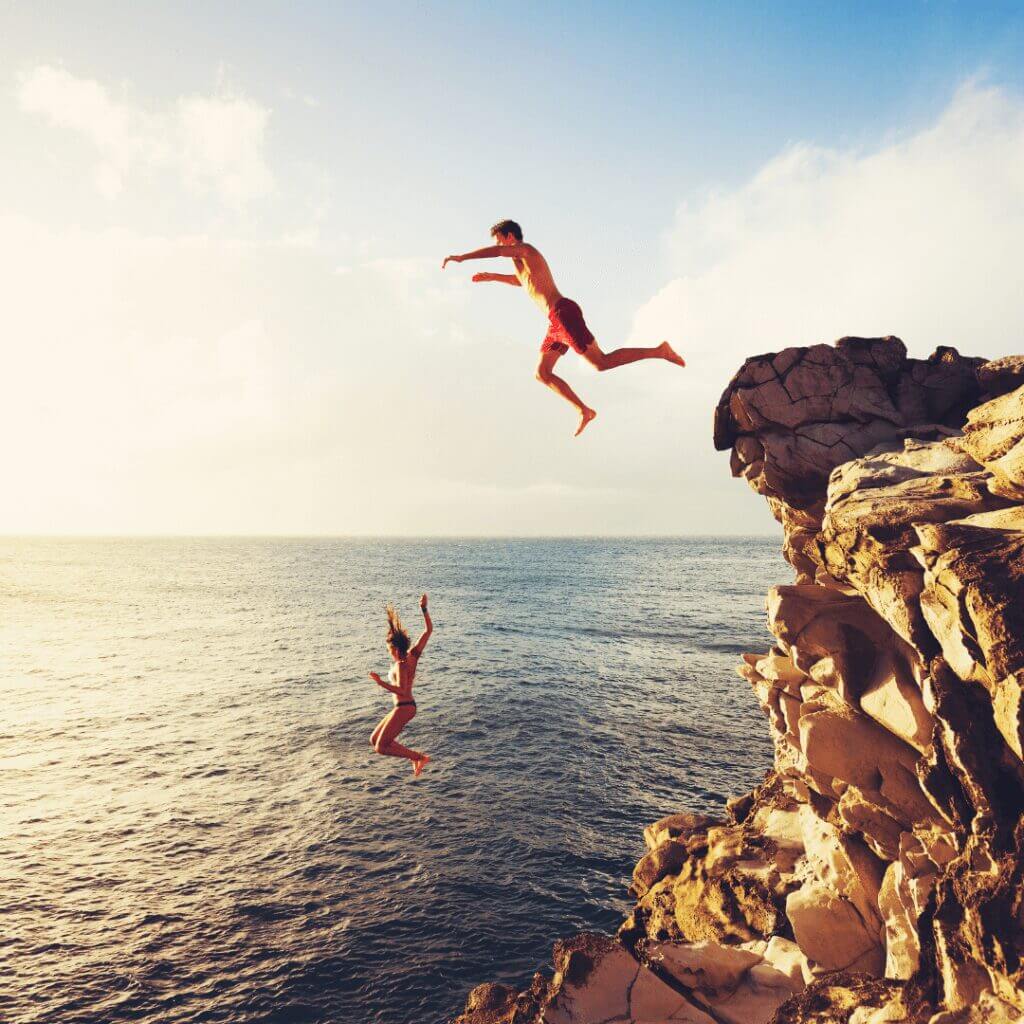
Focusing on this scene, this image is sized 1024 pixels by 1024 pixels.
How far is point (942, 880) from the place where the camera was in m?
10.1

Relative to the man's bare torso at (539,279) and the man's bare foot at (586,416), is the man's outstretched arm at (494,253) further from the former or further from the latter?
the man's bare foot at (586,416)

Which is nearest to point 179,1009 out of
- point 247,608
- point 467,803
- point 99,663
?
point 467,803

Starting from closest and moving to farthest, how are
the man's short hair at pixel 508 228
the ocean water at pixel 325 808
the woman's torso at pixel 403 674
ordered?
the man's short hair at pixel 508 228, the woman's torso at pixel 403 674, the ocean water at pixel 325 808

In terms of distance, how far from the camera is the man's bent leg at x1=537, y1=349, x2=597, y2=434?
26.9 feet

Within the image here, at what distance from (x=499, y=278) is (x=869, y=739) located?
12.3m

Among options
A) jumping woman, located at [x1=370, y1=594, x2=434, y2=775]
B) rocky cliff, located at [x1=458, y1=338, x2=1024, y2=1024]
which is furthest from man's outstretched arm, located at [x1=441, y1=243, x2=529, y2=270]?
rocky cliff, located at [x1=458, y1=338, x2=1024, y2=1024]

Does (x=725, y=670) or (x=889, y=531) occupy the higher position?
(x=889, y=531)

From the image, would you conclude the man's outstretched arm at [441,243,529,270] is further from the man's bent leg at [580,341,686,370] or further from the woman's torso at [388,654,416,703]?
the woman's torso at [388,654,416,703]

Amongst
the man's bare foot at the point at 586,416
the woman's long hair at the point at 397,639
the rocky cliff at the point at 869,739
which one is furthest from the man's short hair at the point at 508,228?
the rocky cliff at the point at 869,739

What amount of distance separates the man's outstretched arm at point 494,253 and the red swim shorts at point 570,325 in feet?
2.53

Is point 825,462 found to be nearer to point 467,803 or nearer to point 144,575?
point 467,803

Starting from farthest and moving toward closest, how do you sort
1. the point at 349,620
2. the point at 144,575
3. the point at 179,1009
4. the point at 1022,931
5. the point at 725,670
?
the point at 144,575 → the point at 349,620 → the point at 725,670 → the point at 179,1009 → the point at 1022,931

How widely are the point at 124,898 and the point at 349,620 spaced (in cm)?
5178

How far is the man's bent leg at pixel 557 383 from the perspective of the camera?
26.9 feet
